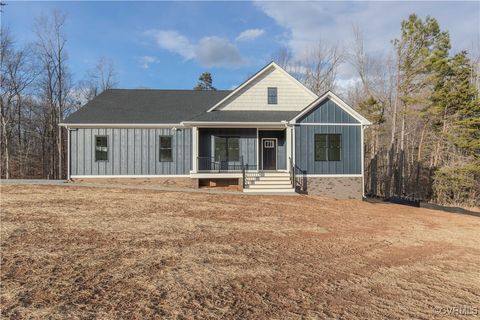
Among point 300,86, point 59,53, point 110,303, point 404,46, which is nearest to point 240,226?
point 110,303

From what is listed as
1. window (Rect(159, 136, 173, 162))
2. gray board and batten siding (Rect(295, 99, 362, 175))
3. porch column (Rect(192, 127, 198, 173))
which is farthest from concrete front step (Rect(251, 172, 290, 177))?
window (Rect(159, 136, 173, 162))

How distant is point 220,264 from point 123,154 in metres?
12.6

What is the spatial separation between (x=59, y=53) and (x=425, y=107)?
3275 centimetres

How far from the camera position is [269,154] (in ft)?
55.9

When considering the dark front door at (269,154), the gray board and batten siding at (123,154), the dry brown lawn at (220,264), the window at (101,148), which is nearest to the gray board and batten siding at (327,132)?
the dark front door at (269,154)

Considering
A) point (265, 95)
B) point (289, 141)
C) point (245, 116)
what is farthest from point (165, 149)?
point (289, 141)

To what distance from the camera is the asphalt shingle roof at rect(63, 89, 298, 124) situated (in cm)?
1593

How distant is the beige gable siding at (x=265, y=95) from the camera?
17.4 meters

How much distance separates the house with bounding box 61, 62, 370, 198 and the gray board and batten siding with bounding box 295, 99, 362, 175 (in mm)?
50

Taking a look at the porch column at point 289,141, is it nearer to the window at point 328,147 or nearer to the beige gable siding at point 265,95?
the window at point 328,147

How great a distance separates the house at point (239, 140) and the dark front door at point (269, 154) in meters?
0.06

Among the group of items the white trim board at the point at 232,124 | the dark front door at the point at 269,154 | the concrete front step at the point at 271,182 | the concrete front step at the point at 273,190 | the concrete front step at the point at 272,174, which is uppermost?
the white trim board at the point at 232,124

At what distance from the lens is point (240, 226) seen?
8055 mm

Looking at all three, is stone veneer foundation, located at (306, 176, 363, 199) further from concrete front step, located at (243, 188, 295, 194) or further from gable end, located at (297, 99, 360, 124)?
gable end, located at (297, 99, 360, 124)
